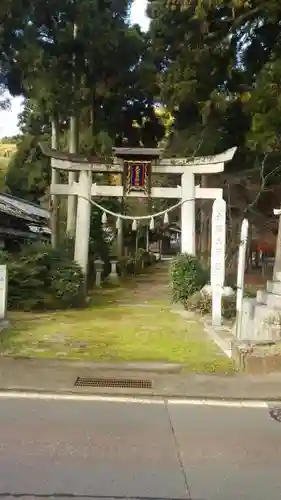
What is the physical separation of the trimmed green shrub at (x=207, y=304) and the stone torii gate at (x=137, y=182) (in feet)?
10.3

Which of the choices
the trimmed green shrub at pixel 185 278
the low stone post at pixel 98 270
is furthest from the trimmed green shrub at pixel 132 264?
the trimmed green shrub at pixel 185 278

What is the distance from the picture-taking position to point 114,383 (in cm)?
743

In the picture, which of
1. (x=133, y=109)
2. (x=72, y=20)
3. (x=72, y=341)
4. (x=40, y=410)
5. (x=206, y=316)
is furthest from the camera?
(x=133, y=109)

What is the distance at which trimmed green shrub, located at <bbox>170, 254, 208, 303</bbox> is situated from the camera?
16.3m

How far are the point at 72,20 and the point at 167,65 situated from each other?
14.9ft

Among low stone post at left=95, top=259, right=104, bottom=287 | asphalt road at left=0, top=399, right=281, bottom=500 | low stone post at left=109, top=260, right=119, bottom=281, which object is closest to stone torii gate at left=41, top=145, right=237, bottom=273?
low stone post at left=95, top=259, right=104, bottom=287

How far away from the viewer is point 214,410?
6.30m

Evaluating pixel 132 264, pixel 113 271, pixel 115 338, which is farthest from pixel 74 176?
pixel 132 264

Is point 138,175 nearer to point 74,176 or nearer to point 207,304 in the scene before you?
point 74,176

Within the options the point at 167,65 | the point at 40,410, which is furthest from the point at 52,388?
the point at 167,65

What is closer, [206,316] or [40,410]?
[40,410]

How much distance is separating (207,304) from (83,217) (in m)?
5.90

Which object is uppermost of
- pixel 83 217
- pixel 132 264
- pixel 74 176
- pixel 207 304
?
pixel 74 176

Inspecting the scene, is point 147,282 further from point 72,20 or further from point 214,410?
point 214,410
